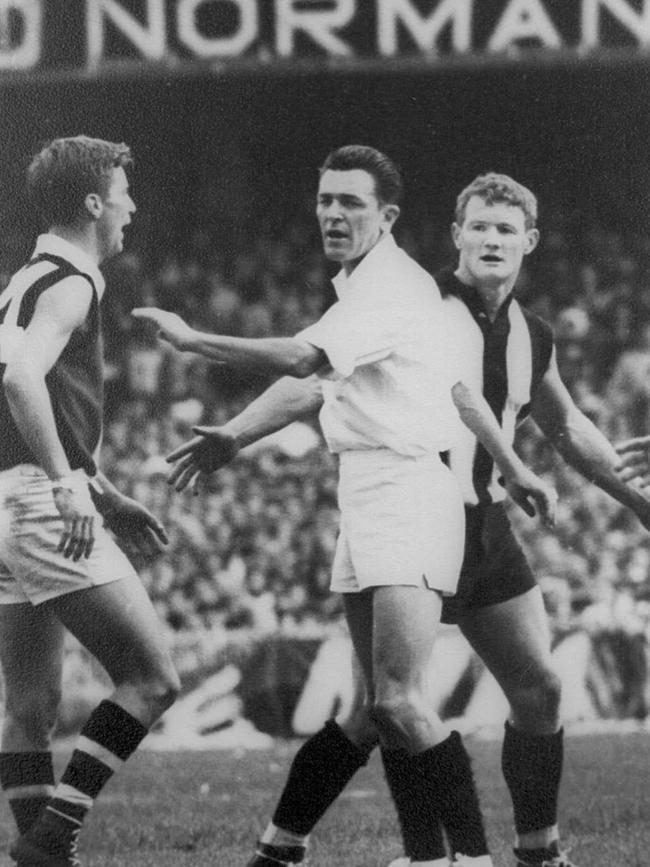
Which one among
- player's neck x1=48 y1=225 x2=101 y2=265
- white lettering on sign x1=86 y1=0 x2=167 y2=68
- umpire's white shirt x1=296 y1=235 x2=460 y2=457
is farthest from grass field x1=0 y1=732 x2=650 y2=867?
white lettering on sign x1=86 y1=0 x2=167 y2=68

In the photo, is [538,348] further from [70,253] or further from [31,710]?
[31,710]

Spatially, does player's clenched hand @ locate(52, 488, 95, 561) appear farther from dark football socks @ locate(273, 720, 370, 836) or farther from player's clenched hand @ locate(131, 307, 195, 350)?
dark football socks @ locate(273, 720, 370, 836)

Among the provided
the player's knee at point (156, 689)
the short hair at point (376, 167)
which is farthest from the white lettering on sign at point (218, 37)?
the player's knee at point (156, 689)

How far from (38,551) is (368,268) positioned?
1.23 m

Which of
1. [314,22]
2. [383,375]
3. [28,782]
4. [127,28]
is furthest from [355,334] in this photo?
[127,28]

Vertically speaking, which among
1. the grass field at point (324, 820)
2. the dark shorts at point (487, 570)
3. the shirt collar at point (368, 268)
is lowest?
the grass field at point (324, 820)

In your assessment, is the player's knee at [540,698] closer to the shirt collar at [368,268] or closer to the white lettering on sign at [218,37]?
the shirt collar at [368,268]

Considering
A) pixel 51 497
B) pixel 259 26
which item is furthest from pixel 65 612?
pixel 259 26

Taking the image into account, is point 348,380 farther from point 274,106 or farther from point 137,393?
point 137,393

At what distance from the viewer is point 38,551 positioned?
4.42 meters

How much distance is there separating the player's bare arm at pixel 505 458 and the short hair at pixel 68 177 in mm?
1258

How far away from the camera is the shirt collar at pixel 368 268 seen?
4.52 metres

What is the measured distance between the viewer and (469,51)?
5777 mm

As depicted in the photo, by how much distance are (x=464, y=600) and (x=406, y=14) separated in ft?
7.43
